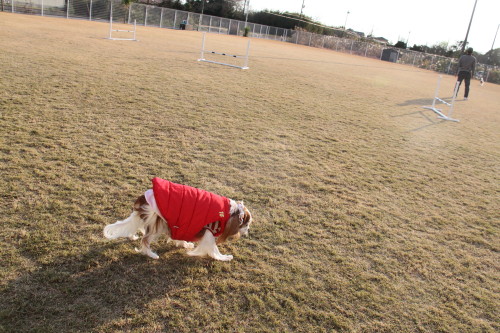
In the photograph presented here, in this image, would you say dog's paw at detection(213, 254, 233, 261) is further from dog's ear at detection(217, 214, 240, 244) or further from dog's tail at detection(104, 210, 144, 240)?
dog's tail at detection(104, 210, 144, 240)

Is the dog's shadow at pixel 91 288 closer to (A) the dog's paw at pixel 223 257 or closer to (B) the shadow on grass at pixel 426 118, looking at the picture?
(A) the dog's paw at pixel 223 257

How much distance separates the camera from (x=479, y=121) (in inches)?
401

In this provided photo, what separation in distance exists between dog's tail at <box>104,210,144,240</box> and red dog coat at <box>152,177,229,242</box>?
31 cm

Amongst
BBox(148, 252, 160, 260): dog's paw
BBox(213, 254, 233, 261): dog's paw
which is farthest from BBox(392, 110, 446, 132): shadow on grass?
BBox(148, 252, 160, 260): dog's paw

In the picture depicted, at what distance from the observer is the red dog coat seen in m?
2.48

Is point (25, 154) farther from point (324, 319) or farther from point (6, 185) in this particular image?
point (324, 319)

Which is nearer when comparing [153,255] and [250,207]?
[153,255]

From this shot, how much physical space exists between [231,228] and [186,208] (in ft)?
1.38

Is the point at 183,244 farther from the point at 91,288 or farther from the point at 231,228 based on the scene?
the point at 91,288

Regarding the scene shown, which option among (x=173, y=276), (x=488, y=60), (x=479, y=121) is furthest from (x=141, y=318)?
(x=488, y=60)

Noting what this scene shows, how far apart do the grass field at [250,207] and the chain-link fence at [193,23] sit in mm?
17910

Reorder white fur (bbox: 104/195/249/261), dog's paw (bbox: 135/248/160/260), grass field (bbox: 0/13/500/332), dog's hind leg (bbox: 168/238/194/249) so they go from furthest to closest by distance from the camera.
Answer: dog's hind leg (bbox: 168/238/194/249) → dog's paw (bbox: 135/248/160/260) → white fur (bbox: 104/195/249/261) → grass field (bbox: 0/13/500/332)

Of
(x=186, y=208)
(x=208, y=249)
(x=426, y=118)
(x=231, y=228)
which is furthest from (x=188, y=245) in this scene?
(x=426, y=118)

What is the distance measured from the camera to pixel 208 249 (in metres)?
2.77
